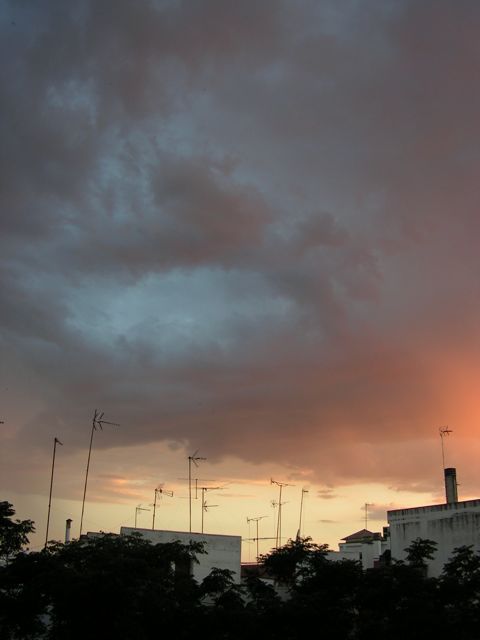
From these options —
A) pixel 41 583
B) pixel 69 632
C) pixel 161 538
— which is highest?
pixel 161 538

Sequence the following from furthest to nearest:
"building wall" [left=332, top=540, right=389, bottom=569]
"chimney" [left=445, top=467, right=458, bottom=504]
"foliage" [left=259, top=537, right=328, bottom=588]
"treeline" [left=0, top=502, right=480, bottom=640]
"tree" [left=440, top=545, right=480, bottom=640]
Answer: "building wall" [left=332, top=540, right=389, bottom=569], "chimney" [left=445, top=467, right=458, bottom=504], "foliage" [left=259, top=537, right=328, bottom=588], "tree" [left=440, top=545, right=480, bottom=640], "treeline" [left=0, top=502, right=480, bottom=640]

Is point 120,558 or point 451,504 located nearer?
point 120,558

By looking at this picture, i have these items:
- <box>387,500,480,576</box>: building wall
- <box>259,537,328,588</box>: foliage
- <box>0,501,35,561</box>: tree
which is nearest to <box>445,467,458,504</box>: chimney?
<box>387,500,480,576</box>: building wall

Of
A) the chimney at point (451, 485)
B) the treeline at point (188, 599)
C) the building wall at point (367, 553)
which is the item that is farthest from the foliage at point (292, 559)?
the building wall at point (367, 553)

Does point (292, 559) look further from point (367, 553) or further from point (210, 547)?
point (367, 553)

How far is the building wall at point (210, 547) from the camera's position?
171 feet

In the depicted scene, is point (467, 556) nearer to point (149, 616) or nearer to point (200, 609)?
point (200, 609)

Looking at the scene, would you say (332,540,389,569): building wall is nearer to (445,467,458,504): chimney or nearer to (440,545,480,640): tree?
(445,467,458,504): chimney

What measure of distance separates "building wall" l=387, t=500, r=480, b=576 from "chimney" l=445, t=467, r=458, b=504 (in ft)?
8.64

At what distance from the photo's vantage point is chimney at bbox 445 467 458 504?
5119cm

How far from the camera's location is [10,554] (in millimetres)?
36156

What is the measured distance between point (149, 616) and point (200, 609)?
3866 mm

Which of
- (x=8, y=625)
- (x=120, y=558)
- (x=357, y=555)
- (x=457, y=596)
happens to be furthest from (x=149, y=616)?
(x=357, y=555)

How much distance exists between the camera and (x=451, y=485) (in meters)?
51.6
